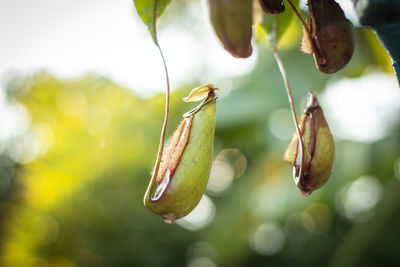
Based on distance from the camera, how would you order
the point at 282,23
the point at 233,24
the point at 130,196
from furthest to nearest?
the point at 130,196, the point at 282,23, the point at 233,24

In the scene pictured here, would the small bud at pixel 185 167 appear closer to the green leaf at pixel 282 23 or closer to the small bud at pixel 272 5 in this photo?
the small bud at pixel 272 5

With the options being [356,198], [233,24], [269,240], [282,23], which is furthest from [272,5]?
[269,240]

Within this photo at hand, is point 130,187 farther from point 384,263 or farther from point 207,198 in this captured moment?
point 384,263

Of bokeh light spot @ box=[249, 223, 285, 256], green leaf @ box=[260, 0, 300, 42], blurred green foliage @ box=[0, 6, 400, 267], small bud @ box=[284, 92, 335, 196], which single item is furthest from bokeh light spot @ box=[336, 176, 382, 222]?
small bud @ box=[284, 92, 335, 196]

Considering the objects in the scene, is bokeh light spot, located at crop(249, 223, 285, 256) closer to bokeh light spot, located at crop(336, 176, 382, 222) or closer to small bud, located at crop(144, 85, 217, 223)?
bokeh light spot, located at crop(336, 176, 382, 222)

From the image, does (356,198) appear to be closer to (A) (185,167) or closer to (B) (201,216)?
(B) (201,216)

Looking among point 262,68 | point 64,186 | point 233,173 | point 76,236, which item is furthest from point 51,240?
point 262,68

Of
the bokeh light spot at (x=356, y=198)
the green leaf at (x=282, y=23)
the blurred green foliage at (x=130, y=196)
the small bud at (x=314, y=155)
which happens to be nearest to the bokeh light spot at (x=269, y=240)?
the blurred green foliage at (x=130, y=196)
